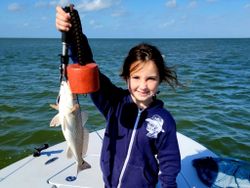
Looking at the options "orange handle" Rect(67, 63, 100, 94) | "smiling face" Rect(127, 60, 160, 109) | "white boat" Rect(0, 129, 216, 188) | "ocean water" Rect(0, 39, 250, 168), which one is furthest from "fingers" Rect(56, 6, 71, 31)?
"ocean water" Rect(0, 39, 250, 168)

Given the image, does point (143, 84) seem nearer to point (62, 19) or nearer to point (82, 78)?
point (82, 78)

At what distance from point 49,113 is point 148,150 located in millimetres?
7841

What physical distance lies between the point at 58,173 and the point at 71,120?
1922 millimetres

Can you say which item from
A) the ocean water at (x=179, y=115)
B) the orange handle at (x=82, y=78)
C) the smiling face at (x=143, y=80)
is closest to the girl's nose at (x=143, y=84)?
the smiling face at (x=143, y=80)

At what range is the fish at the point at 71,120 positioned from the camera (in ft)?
8.43

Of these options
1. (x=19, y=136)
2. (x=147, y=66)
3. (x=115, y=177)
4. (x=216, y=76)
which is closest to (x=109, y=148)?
(x=115, y=177)

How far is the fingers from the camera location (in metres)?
2.38

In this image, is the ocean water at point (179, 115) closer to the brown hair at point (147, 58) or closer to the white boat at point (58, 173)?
the white boat at point (58, 173)

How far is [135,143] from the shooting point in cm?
301

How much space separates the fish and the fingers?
1.28 ft

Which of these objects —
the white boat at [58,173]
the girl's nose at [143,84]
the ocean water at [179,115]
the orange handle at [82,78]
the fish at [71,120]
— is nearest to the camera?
the orange handle at [82,78]

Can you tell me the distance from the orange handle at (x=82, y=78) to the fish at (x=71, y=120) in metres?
0.19

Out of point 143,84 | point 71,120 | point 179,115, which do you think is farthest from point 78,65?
point 179,115

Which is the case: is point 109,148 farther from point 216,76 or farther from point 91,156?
point 216,76
